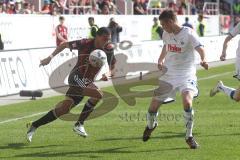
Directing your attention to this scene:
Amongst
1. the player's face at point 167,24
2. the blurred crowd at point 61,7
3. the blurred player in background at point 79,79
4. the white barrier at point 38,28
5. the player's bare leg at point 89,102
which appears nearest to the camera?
the player's face at point 167,24

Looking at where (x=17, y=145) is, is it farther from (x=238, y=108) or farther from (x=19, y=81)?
(x=19, y=81)

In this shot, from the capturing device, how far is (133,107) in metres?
16.5

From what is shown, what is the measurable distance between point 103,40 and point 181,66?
131 centimetres

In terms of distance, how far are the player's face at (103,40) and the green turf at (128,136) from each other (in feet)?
5.22

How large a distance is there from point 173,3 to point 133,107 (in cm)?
2986

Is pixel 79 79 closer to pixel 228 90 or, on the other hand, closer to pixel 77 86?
pixel 77 86

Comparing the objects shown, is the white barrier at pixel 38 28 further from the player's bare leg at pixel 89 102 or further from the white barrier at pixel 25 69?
the player's bare leg at pixel 89 102

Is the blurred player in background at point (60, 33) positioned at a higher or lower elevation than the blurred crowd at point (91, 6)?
lower

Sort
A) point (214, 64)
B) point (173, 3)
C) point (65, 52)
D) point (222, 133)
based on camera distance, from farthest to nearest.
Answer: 1. point (173, 3)
2. point (214, 64)
3. point (65, 52)
4. point (222, 133)

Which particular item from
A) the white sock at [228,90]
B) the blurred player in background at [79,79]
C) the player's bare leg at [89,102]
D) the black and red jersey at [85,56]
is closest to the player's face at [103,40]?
the blurred player in background at [79,79]

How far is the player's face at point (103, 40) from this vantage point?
10906 mm

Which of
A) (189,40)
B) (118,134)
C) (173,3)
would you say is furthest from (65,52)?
(173,3)

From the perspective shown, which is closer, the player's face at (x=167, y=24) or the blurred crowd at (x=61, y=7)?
the player's face at (x=167, y=24)

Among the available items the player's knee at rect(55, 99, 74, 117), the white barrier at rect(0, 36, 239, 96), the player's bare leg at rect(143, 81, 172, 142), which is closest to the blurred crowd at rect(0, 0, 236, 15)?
the white barrier at rect(0, 36, 239, 96)
